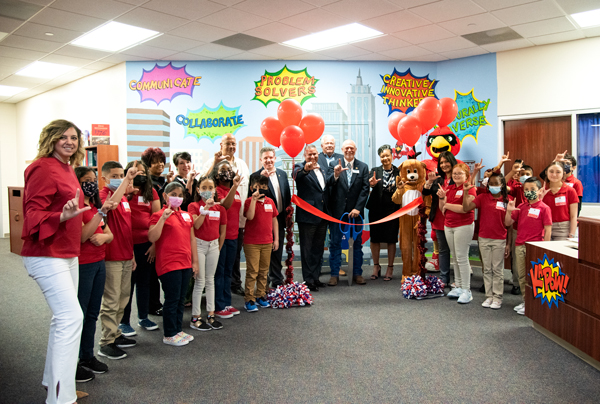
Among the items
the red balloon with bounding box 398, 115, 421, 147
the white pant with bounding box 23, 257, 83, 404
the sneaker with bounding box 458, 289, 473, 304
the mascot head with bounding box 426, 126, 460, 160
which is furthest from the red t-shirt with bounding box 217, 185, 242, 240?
the mascot head with bounding box 426, 126, 460, 160

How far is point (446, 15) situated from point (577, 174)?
294 cm

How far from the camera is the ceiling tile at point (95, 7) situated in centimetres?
450

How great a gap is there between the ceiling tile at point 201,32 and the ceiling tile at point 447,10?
2327mm

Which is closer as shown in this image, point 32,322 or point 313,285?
point 32,322

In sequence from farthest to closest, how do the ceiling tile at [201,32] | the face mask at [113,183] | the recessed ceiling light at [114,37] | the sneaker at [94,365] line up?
1. the recessed ceiling light at [114,37]
2. the ceiling tile at [201,32]
3. the face mask at [113,183]
4. the sneaker at [94,365]

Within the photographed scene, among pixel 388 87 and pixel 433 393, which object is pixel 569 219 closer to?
pixel 433 393

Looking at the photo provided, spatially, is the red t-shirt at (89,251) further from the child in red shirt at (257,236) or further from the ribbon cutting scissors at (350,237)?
the ribbon cutting scissors at (350,237)

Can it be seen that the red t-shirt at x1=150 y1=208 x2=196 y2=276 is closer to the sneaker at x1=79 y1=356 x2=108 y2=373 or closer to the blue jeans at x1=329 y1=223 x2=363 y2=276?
the sneaker at x1=79 y1=356 x2=108 y2=373

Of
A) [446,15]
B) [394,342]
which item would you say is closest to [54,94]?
[446,15]

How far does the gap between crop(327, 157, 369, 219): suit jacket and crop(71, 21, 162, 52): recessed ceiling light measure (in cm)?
294

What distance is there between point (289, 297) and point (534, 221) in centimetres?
236

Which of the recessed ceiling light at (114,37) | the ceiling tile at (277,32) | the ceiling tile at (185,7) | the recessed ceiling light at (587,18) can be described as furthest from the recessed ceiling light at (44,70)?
the recessed ceiling light at (587,18)

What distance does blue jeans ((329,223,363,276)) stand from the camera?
5.20m

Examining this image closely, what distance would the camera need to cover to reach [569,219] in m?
4.24
